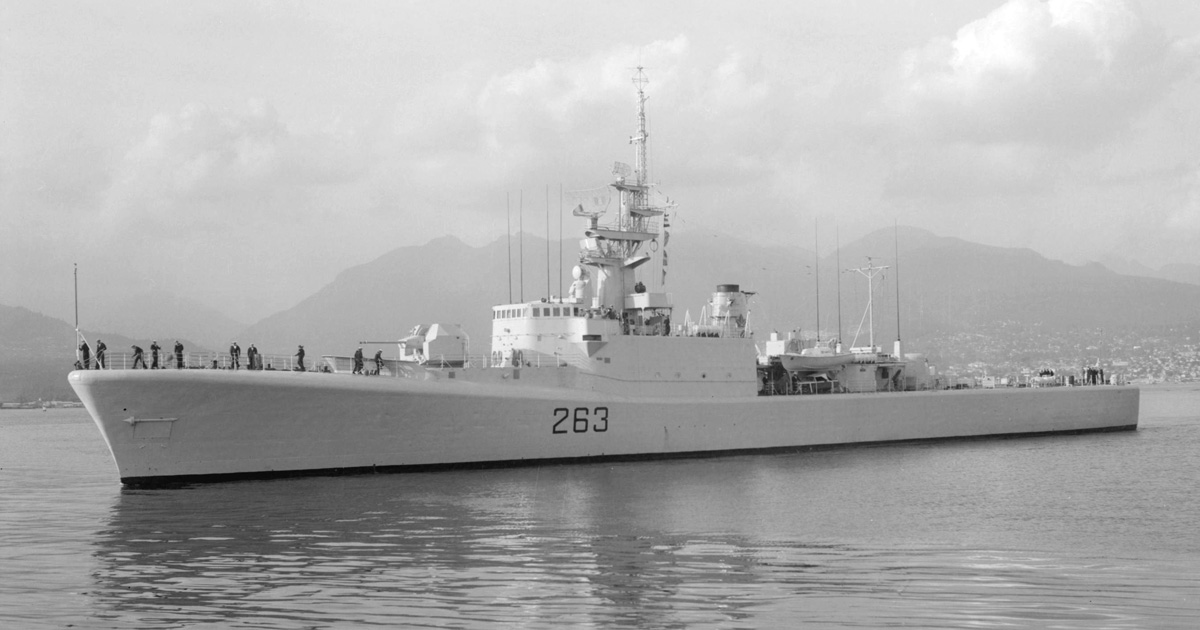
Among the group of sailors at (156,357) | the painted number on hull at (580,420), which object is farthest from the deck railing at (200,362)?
the painted number on hull at (580,420)

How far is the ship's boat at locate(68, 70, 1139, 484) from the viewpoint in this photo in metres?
21.0

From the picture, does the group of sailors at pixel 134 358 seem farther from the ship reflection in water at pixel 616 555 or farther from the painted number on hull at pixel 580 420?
the painted number on hull at pixel 580 420

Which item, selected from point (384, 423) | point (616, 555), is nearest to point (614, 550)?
point (616, 555)

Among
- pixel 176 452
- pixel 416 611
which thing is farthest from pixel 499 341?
pixel 416 611

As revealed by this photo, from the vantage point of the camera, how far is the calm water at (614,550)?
34.8 ft

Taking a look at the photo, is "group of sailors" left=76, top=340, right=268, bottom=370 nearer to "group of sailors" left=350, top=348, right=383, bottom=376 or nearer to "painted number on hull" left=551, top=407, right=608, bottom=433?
"group of sailors" left=350, top=348, right=383, bottom=376

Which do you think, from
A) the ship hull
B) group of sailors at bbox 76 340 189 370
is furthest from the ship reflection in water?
group of sailors at bbox 76 340 189 370

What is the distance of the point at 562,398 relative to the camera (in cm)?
2502

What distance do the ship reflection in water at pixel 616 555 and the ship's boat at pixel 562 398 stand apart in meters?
0.88

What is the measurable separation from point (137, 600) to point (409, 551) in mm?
3579

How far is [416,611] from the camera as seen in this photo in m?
10.6

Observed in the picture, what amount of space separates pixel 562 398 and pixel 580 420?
Answer: 789mm

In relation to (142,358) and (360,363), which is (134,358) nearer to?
(142,358)

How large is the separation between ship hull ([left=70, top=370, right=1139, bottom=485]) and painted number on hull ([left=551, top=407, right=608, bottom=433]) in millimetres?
27
